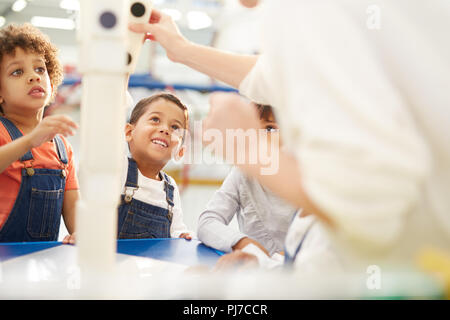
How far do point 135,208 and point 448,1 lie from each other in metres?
0.76

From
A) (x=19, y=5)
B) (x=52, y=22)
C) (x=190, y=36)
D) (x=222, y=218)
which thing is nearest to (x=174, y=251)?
(x=222, y=218)

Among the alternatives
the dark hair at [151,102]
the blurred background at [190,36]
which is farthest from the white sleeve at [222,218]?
the blurred background at [190,36]

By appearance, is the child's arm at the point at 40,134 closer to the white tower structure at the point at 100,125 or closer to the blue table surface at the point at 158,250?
the blue table surface at the point at 158,250

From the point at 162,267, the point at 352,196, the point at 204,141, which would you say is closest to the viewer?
the point at 352,196

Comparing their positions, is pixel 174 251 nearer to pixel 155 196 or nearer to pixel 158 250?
pixel 158 250

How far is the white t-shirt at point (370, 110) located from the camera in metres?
0.26

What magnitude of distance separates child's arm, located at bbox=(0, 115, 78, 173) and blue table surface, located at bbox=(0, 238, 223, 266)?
17cm

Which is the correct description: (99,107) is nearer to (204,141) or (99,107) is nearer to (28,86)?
(204,141)

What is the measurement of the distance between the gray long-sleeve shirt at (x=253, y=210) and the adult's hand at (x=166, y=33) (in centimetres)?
37

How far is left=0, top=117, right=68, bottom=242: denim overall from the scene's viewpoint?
0.82m

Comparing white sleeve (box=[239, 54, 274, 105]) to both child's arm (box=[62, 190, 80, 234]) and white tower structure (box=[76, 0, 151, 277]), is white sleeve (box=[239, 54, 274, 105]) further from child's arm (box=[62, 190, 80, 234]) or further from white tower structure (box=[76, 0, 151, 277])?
child's arm (box=[62, 190, 80, 234])

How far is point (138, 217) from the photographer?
36.8 inches
